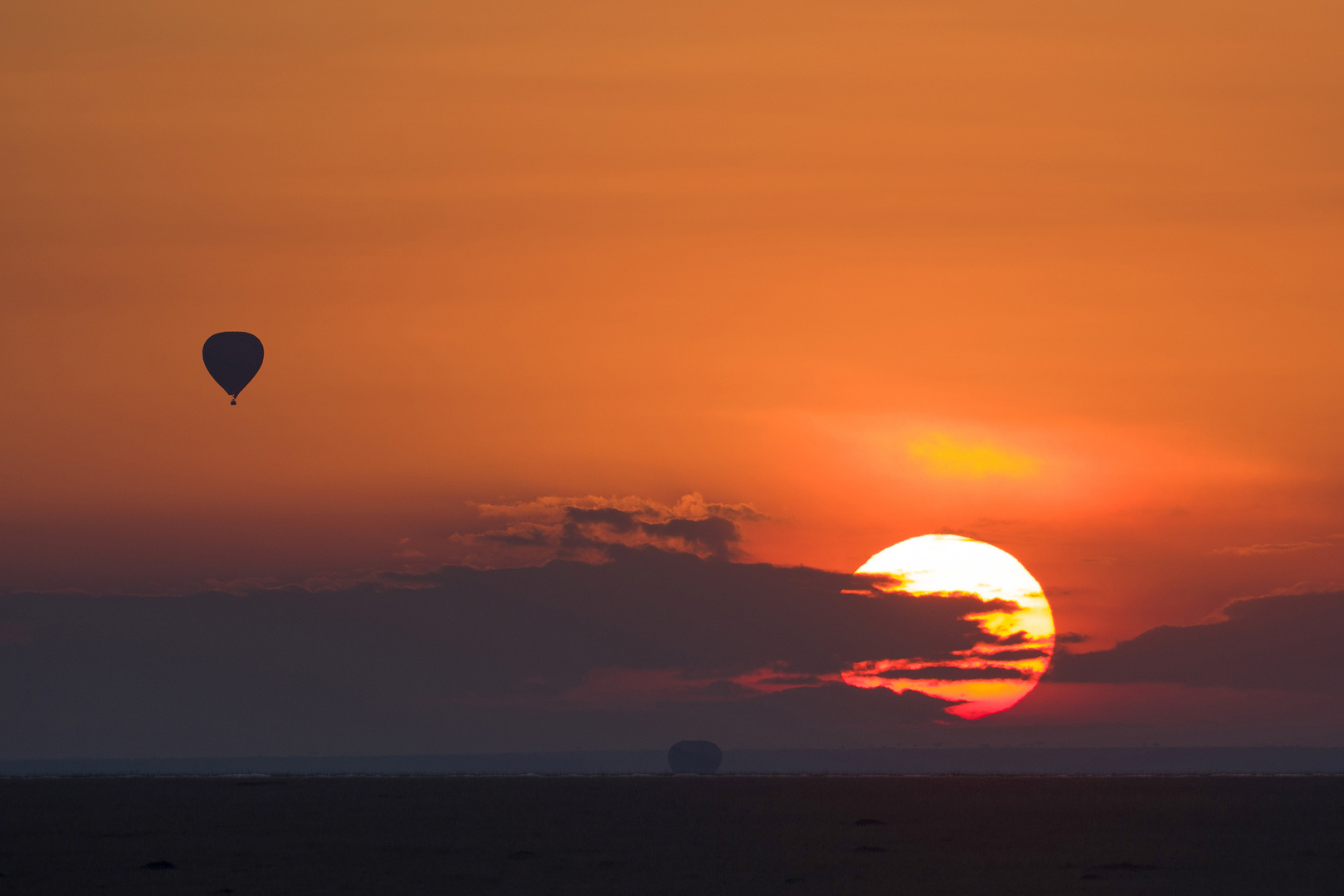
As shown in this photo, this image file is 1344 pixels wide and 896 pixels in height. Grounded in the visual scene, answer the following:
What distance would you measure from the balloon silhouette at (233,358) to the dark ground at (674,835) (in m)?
29.4

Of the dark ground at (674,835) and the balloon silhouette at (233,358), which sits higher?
the balloon silhouette at (233,358)

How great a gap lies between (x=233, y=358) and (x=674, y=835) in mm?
52596

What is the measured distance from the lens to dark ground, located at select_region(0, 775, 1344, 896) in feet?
238

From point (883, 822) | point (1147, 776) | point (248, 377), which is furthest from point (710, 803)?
point (248, 377)

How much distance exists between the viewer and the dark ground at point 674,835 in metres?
72.5

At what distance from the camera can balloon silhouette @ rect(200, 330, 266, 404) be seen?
121 metres

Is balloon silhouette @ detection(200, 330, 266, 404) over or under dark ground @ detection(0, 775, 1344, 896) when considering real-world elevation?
over

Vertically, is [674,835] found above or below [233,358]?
below

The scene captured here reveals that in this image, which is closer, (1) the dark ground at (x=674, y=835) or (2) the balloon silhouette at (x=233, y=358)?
(1) the dark ground at (x=674, y=835)

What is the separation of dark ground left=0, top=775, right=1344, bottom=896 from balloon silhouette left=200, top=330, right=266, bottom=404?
96.6 feet

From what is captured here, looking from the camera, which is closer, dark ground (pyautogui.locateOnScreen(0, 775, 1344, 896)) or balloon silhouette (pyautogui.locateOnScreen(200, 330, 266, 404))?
dark ground (pyautogui.locateOnScreen(0, 775, 1344, 896))

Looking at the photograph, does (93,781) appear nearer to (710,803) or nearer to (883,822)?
(710,803)

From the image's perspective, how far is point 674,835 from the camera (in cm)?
9069

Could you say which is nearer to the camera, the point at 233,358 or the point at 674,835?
the point at 674,835
